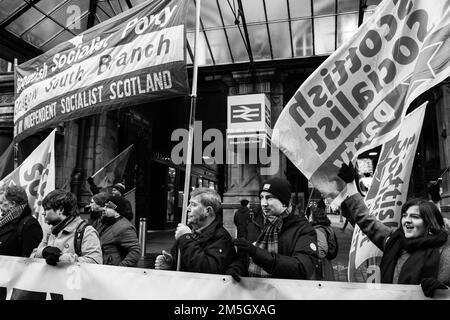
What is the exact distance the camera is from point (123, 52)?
3992 millimetres

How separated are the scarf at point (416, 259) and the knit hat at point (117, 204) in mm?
2664

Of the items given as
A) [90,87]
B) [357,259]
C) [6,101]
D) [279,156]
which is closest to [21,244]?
[90,87]

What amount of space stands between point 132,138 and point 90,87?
1116cm

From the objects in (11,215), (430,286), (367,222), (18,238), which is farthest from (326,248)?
(11,215)

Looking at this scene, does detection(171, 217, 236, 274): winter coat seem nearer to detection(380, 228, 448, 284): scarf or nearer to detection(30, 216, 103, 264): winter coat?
detection(30, 216, 103, 264): winter coat

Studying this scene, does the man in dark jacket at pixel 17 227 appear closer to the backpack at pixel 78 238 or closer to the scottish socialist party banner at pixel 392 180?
the backpack at pixel 78 238

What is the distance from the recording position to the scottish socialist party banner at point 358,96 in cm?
281

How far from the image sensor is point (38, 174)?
14.2 feet

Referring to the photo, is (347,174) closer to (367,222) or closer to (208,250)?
(367,222)

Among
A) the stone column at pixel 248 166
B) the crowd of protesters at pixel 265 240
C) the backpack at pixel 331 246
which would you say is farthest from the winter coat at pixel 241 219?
the crowd of protesters at pixel 265 240

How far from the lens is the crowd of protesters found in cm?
211

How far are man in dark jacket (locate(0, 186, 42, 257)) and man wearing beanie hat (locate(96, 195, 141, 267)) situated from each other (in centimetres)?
63

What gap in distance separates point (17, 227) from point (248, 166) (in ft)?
28.4
